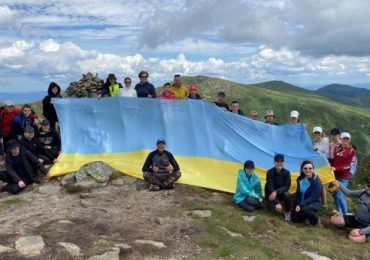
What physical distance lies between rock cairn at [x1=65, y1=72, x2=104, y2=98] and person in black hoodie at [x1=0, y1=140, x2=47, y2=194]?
1602 centimetres

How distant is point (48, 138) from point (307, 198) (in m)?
11.7

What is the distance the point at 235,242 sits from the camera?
12492mm

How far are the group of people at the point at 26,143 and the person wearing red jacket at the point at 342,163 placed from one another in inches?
476

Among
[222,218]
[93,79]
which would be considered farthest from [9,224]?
[93,79]

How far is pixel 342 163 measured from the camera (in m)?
16.5

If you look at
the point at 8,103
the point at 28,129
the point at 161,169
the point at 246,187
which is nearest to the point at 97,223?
the point at 161,169

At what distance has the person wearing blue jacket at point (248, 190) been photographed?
50.3 feet

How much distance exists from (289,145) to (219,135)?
3042 mm

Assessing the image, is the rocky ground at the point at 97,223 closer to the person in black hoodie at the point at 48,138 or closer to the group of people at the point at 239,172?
A: the group of people at the point at 239,172

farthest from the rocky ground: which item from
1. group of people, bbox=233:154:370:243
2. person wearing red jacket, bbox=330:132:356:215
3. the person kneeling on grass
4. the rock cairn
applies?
the rock cairn

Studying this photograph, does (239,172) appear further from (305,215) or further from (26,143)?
(26,143)

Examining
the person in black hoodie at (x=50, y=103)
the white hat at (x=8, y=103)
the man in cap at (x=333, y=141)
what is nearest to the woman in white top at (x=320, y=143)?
the man in cap at (x=333, y=141)

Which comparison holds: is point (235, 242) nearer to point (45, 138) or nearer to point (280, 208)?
point (280, 208)

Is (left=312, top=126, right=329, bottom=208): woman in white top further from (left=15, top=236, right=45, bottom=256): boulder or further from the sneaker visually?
(left=15, top=236, right=45, bottom=256): boulder
